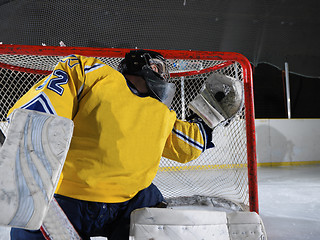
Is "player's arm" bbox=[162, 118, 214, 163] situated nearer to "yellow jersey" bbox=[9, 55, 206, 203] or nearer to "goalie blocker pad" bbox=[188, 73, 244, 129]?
"goalie blocker pad" bbox=[188, 73, 244, 129]

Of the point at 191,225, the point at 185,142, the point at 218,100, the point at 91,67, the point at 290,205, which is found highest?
the point at 91,67

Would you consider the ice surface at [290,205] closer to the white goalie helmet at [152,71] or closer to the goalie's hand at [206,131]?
the goalie's hand at [206,131]

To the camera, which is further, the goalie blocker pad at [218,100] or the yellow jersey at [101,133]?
the goalie blocker pad at [218,100]

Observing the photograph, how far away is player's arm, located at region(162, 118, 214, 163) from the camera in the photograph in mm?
1115

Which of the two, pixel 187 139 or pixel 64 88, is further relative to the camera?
pixel 187 139

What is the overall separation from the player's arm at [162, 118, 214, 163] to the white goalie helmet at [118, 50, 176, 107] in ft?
0.71

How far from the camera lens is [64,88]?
2.22 feet

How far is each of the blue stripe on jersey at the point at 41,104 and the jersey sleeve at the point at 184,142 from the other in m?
0.57

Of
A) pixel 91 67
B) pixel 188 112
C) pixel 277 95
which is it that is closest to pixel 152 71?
pixel 91 67

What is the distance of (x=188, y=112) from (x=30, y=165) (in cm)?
311

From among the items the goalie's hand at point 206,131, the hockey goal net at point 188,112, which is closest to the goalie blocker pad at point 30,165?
the goalie's hand at point 206,131

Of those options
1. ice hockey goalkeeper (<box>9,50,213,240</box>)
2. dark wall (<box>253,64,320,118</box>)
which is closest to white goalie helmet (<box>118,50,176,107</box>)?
ice hockey goalkeeper (<box>9,50,213,240</box>)

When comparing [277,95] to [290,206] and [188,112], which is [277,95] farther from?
[290,206]

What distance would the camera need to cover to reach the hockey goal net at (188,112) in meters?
1.49
